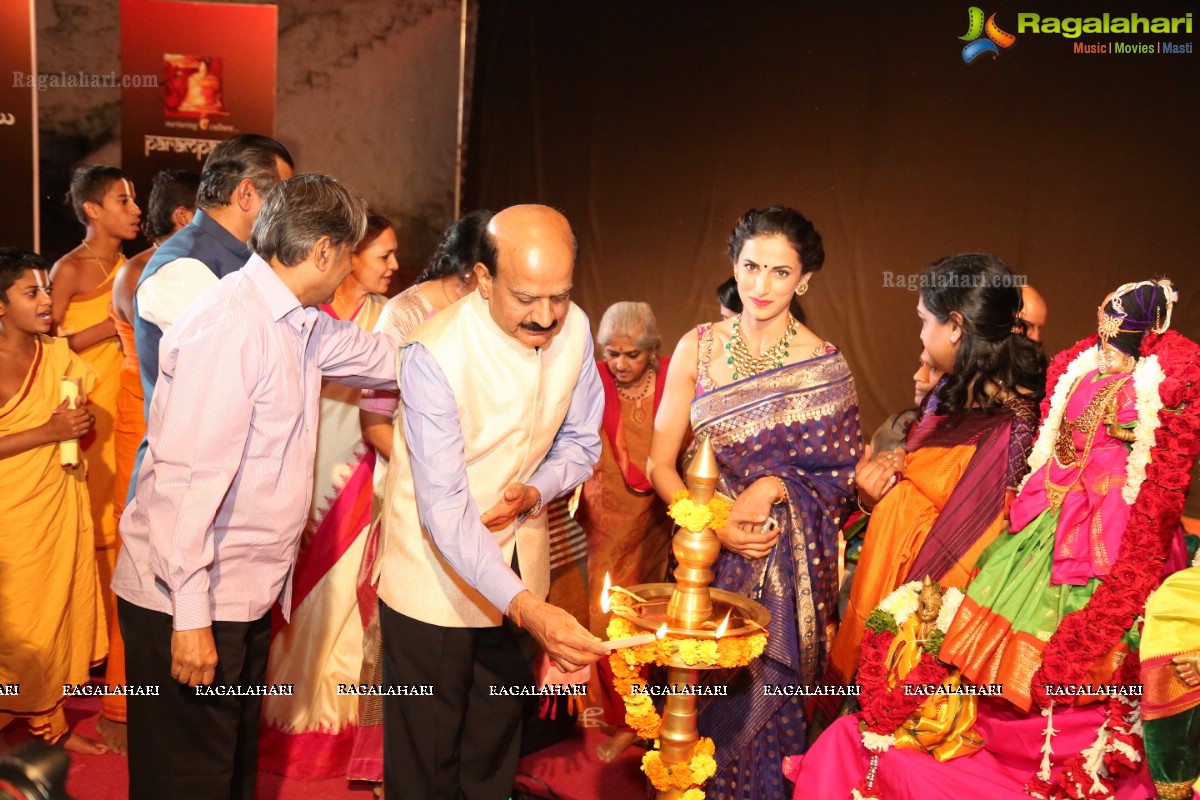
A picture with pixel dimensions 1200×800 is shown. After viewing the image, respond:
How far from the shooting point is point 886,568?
2887 millimetres

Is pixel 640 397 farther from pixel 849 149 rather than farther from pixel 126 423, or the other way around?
pixel 849 149

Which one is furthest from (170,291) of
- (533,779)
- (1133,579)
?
(1133,579)

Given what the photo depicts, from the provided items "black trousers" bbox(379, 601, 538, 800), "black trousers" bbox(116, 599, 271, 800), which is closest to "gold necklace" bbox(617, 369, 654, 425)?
"black trousers" bbox(379, 601, 538, 800)

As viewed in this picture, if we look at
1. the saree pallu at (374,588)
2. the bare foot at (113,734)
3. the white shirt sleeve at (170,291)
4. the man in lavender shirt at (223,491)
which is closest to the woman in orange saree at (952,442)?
the saree pallu at (374,588)

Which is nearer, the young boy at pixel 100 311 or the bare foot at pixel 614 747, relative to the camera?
the bare foot at pixel 614 747

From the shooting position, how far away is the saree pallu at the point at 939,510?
2717mm

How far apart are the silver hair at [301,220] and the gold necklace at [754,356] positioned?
1.15m

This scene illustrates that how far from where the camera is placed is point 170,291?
109 inches

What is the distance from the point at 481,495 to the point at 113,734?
7.16 feet

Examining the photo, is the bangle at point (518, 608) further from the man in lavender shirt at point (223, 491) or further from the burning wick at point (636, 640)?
the man in lavender shirt at point (223, 491)

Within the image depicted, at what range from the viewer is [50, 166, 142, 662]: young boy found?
4324 millimetres

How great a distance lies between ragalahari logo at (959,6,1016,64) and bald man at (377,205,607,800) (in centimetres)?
346

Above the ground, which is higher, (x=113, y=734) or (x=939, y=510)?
(x=939, y=510)

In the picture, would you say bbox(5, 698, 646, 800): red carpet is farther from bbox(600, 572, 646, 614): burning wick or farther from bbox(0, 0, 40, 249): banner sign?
bbox(0, 0, 40, 249): banner sign
